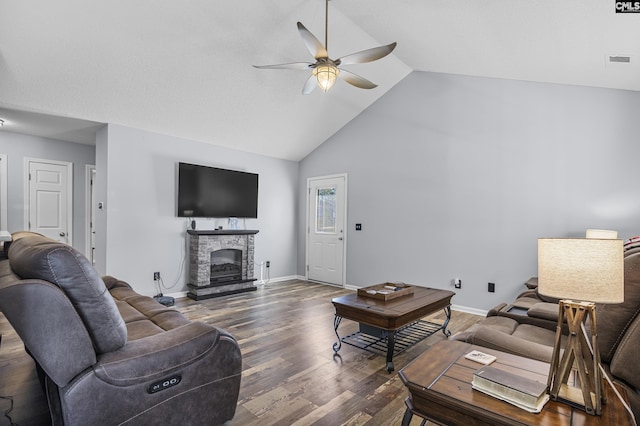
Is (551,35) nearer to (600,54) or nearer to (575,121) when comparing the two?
(600,54)

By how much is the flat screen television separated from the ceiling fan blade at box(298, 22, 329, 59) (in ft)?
10.2

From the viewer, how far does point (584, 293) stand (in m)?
1.17

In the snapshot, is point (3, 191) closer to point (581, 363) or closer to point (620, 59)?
point (581, 363)

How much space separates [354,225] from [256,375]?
360 cm

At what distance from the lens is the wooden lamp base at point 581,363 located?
1.13 m

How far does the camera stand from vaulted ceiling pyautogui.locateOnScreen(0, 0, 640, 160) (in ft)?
9.43

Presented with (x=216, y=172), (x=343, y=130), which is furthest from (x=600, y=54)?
(x=216, y=172)

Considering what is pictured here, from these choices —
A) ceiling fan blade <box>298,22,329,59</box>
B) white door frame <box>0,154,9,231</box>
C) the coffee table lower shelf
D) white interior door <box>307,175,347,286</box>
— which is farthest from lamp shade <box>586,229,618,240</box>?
white door frame <box>0,154,9,231</box>

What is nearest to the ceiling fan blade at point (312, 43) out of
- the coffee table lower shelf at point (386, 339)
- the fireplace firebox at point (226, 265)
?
the coffee table lower shelf at point (386, 339)

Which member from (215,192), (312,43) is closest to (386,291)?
(312,43)

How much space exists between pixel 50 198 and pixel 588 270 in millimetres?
6975

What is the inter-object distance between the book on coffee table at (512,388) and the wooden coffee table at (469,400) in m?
0.02

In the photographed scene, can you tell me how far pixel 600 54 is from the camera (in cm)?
294

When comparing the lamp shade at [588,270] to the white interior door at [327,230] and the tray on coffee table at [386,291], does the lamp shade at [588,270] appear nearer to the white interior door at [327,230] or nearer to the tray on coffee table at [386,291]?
the tray on coffee table at [386,291]
